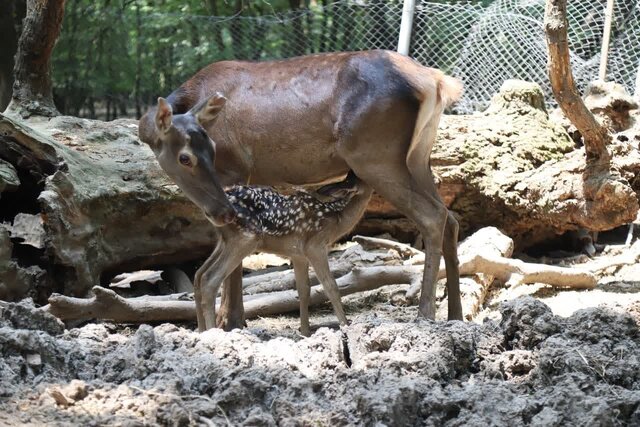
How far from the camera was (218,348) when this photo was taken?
4.03m

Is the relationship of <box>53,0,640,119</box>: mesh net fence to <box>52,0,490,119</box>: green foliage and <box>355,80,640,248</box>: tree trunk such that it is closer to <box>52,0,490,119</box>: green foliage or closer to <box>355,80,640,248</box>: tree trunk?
<box>52,0,490,119</box>: green foliage

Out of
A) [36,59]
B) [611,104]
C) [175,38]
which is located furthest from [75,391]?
[175,38]

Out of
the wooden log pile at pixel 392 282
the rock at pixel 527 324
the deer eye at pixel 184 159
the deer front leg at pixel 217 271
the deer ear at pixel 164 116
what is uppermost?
the deer ear at pixel 164 116

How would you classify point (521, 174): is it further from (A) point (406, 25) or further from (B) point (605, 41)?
(A) point (406, 25)

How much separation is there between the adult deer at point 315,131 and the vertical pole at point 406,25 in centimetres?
341

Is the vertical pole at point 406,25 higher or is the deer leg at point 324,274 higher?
the vertical pole at point 406,25

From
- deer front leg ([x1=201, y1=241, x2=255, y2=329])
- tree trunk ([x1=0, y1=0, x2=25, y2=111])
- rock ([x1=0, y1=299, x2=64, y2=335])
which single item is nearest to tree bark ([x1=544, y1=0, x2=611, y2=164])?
deer front leg ([x1=201, y1=241, x2=255, y2=329])

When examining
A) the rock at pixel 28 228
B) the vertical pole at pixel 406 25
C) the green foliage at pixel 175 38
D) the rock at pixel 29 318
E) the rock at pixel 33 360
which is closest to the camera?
the rock at pixel 33 360

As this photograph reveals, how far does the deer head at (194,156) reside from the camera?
5660mm

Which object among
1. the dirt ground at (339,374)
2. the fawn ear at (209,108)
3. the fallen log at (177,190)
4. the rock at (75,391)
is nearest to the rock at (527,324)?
the dirt ground at (339,374)

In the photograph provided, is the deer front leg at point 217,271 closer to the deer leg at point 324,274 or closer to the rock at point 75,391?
the deer leg at point 324,274

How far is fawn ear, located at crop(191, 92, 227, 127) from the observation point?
587cm

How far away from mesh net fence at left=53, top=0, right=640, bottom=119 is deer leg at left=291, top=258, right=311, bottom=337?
4666mm

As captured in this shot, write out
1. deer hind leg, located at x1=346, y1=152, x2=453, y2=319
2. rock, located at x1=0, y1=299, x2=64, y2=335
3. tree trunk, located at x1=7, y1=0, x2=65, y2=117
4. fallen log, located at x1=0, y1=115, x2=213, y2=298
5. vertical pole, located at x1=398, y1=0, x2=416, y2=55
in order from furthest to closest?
vertical pole, located at x1=398, y1=0, x2=416, y2=55 → tree trunk, located at x1=7, y1=0, x2=65, y2=117 → fallen log, located at x1=0, y1=115, x2=213, y2=298 → deer hind leg, located at x1=346, y1=152, x2=453, y2=319 → rock, located at x1=0, y1=299, x2=64, y2=335
